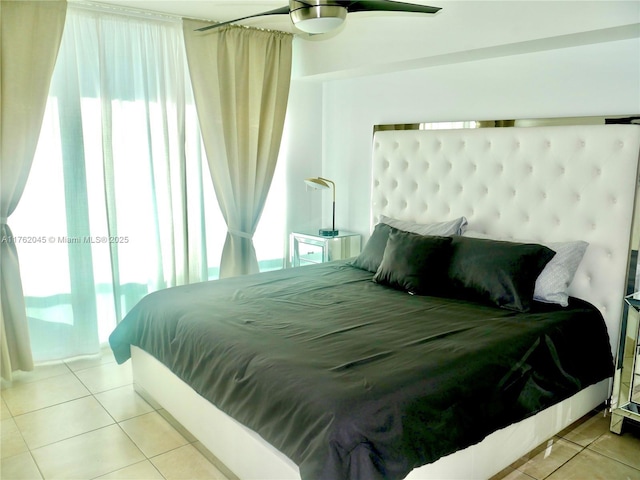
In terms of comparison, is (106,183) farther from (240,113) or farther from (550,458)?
(550,458)

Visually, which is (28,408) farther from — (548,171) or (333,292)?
(548,171)

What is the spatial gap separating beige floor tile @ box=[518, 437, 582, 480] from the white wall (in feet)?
5.90

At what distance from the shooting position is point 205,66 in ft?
12.9

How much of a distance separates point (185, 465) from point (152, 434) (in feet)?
1.23

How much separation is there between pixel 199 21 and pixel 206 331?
8.34 ft

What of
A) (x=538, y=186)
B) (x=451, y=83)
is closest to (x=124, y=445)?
(x=538, y=186)

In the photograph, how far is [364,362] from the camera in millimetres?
2082

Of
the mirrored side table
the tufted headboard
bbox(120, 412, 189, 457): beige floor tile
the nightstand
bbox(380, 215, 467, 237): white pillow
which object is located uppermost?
the tufted headboard

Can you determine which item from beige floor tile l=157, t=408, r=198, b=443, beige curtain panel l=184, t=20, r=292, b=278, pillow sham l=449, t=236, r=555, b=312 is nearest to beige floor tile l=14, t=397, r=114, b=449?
beige floor tile l=157, t=408, r=198, b=443

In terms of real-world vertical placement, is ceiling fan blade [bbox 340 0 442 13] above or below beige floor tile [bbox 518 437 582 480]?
above

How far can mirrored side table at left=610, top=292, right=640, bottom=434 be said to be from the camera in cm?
259

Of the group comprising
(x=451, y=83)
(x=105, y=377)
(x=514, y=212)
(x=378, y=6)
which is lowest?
(x=105, y=377)

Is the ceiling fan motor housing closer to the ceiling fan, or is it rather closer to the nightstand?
the ceiling fan

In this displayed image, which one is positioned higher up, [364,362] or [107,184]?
[107,184]
